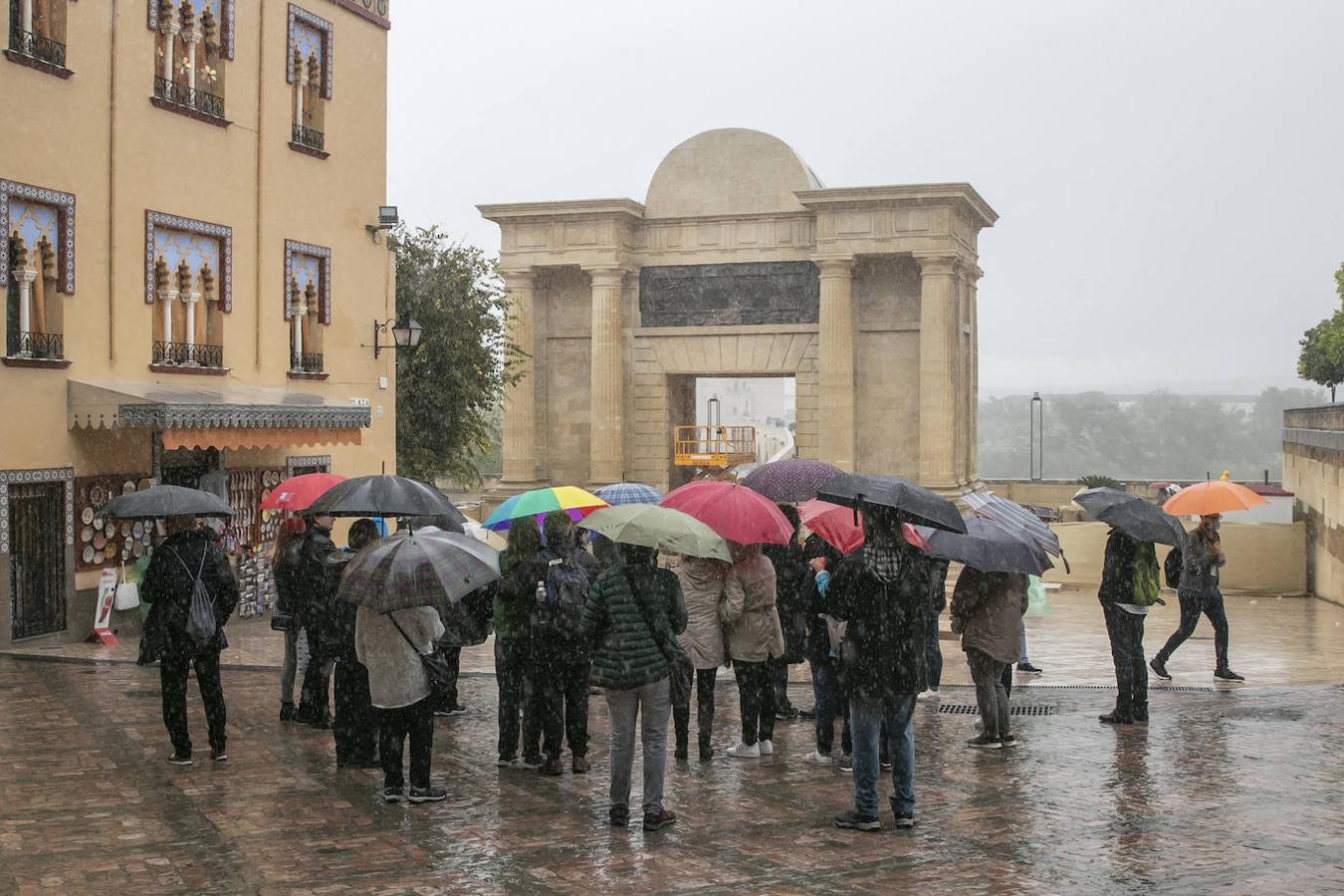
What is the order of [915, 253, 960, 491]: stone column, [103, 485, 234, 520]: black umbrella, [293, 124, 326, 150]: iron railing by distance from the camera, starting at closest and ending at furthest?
[103, 485, 234, 520]: black umbrella → [293, 124, 326, 150]: iron railing → [915, 253, 960, 491]: stone column

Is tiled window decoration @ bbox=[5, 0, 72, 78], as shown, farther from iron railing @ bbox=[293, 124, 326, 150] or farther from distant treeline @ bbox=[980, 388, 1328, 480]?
distant treeline @ bbox=[980, 388, 1328, 480]

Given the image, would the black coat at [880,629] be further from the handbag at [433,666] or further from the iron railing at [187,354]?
the iron railing at [187,354]

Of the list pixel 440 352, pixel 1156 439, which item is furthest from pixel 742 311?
pixel 1156 439

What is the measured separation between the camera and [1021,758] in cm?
1035

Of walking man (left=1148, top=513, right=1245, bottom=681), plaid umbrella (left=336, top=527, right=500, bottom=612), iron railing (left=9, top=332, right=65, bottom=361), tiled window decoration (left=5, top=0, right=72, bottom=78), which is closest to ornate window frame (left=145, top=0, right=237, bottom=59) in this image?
tiled window decoration (left=5, top=0, right=72, bottom=78)

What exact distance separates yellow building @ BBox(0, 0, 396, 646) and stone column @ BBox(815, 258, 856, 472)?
50.6 feet

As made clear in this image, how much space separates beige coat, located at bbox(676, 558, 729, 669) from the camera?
1031 centimetres

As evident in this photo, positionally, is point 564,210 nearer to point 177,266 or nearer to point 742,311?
point 742,311

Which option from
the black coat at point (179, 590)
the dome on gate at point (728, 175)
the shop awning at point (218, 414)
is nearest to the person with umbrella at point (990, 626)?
the black coat at point (179, 590)

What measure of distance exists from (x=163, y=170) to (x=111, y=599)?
552cm

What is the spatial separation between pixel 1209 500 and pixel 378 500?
27.0 ft

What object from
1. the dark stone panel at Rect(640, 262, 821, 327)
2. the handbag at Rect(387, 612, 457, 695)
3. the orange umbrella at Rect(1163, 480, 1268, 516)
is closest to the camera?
the handbag at Rect(387, 612, 457, 695)

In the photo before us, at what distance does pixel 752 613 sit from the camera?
10398 mm

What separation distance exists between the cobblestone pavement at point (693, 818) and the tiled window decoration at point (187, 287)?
8.17 m
